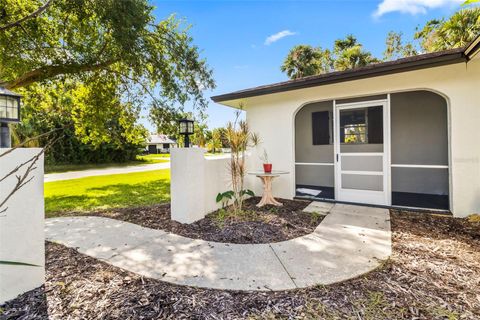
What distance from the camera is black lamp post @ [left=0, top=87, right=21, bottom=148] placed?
2.36 meters

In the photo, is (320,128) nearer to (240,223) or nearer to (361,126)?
(361,126)

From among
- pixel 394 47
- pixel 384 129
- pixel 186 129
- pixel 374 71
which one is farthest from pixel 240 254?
pixel 394 47

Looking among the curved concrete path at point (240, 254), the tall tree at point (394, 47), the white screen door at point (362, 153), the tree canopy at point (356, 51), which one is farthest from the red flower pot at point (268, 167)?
the tall tree at point (394, 47)

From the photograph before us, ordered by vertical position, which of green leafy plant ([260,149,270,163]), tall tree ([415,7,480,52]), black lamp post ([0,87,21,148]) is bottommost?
green leafy plant ([260,149,270,163])

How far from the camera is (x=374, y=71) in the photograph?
4.98 m

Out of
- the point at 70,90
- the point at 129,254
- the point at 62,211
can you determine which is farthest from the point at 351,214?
the point at 70,90

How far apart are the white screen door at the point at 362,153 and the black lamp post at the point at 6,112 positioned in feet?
21.0

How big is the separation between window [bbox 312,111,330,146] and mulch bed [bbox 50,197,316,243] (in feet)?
9.96

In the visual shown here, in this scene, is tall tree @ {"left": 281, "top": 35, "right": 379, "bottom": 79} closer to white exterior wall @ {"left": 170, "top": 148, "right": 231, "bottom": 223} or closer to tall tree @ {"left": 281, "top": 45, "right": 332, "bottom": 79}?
tall tree @ {"left": 281, "top": 45, "right": 332, "bottom": 79}

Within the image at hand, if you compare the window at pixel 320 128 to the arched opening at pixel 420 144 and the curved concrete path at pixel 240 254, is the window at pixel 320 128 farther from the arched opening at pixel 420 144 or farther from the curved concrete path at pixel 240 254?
the curved concrete path at pixel 240 254

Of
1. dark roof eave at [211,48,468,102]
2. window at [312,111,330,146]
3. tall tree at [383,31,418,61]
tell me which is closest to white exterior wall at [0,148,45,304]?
dark roof eave at [211,48,468,102]

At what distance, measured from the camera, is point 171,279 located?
2.79 m

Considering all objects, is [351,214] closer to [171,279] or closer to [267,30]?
[171,279]

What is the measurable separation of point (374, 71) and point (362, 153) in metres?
2.10
